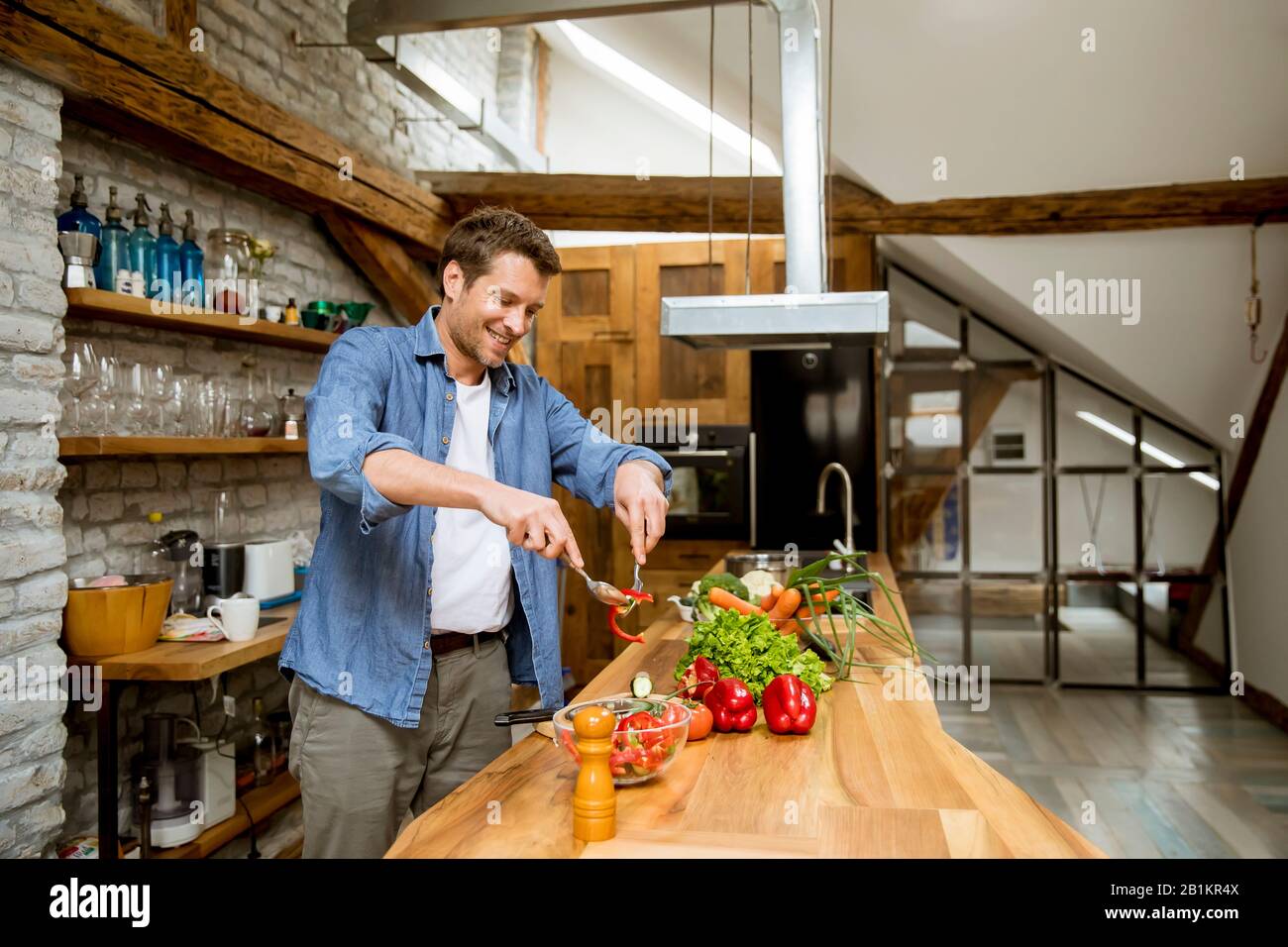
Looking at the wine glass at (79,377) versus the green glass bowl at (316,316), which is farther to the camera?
the green glass bowl at (316,316)

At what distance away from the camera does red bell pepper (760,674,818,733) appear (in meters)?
1.84

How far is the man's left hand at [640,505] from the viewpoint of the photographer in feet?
6.31

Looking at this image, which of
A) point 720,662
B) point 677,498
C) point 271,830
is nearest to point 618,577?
point 677,498

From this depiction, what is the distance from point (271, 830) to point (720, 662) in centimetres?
252

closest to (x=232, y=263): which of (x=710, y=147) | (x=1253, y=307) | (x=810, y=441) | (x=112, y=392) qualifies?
(x=112, y=392)

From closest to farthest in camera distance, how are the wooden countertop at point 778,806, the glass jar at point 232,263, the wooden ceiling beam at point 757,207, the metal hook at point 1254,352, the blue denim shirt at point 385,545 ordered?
the wooden countertop at point 778,806 < the blue denim shirt at point 385,545 < the glass jar at point 232,263 < the wooden ceiling beam at point 757,207 < the metal hook at point 1254,352

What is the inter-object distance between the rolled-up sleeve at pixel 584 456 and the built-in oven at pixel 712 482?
10.4 ft

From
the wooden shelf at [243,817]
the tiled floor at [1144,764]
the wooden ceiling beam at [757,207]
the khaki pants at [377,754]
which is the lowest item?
the tiled floor at [1144,764]

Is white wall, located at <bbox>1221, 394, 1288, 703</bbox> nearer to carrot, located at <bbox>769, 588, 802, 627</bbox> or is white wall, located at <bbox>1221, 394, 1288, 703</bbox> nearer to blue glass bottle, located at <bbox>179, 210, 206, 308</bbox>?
carrot, located at <bbox>769, 588, 802, 627</bbox>

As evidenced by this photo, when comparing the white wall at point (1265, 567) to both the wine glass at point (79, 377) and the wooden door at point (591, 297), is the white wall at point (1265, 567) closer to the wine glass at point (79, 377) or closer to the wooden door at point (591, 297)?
the wooden door at point (591, 297)

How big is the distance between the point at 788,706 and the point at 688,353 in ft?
13.1

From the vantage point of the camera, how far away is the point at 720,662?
2.04 m

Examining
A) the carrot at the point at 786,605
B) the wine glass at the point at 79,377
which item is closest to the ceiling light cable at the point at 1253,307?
the carrot at the point at 786,605
